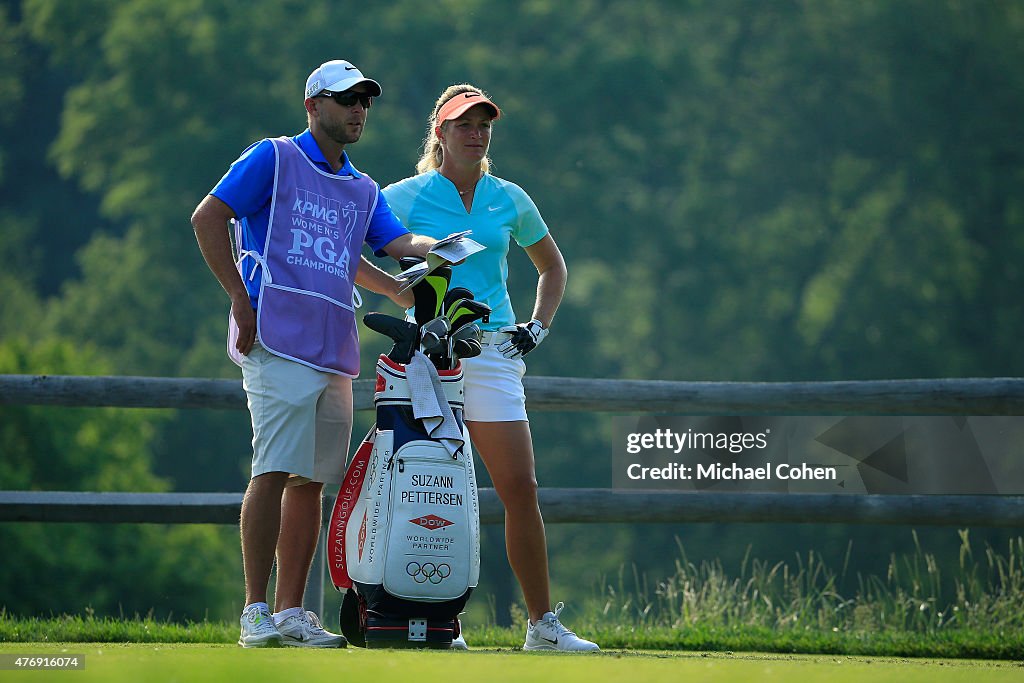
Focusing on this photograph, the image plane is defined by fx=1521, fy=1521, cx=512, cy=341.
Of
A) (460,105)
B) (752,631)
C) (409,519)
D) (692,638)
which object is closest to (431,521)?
(409,519)

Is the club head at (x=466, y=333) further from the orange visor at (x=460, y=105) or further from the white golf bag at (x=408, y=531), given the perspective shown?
the orange visor at (x=460, y=105)

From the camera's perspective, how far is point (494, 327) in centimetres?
502

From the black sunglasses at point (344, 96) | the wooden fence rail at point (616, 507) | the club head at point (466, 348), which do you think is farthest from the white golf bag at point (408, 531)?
the wooden fence rail at point (616, 507)

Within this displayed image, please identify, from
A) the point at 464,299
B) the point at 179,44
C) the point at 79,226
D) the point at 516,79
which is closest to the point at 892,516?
the point at 464,299

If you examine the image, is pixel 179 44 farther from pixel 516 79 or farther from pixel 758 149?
pixel 758 149

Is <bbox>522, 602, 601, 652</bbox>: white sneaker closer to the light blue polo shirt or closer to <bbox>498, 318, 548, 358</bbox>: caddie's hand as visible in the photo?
<bbox>498, 318, 548, 358</bbox>: caddie's hand

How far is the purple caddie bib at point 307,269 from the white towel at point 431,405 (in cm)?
27

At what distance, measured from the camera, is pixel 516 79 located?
2452 centimetres

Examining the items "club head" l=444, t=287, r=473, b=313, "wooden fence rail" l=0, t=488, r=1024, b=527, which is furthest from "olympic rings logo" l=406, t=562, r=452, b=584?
"wooden fence rail" l=0, t=488, r=1024, b=527

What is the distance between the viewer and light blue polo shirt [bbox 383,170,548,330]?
Result: 5.05 metres

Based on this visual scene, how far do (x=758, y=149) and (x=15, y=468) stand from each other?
12.7 m

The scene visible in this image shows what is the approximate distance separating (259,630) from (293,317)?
0.93m

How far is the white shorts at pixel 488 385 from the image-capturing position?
5000 mm

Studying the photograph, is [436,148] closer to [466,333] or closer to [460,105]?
[460,105]
